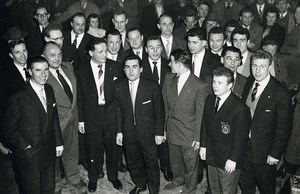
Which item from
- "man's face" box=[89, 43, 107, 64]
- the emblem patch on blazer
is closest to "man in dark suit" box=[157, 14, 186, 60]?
"man's face" box=[89, 43, 107, 64]

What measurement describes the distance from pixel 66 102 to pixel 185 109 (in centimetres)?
171

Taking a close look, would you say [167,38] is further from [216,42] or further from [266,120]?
[266,120]

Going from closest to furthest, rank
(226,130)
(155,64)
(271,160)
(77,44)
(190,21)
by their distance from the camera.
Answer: (226,130)
(271,160)
(155,64)
(77,44)
(190,21)

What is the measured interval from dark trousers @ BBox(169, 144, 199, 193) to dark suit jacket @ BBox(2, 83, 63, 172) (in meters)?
1.85

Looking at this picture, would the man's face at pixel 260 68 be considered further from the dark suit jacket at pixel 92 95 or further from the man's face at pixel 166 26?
the man's face at pixel 166 26

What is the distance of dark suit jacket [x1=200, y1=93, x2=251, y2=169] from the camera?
3.99m

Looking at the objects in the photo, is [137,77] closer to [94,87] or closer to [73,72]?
[94,87]

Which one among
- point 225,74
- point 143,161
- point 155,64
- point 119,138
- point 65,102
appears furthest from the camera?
point 155,64

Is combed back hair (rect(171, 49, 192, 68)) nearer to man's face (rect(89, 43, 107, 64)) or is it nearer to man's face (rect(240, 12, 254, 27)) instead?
man's face (rect(89, 43, 107, 64))

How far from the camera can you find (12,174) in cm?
516

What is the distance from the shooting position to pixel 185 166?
504cm

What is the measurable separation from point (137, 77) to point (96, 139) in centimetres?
123

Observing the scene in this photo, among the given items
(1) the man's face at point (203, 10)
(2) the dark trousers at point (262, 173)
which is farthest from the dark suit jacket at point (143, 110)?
(1) the man's face at point (203, 10)

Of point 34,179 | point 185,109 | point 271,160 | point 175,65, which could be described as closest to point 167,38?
point 175,65
